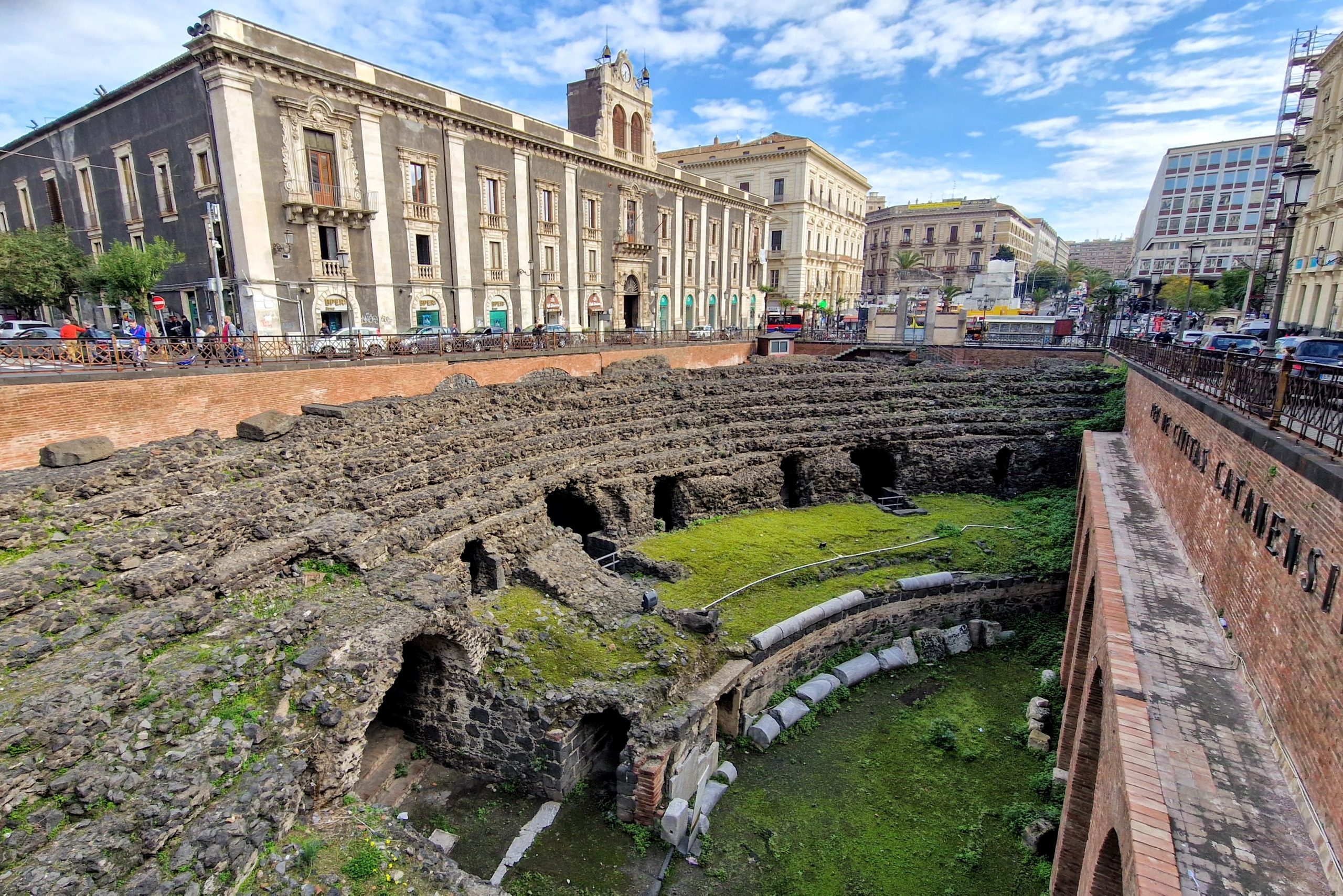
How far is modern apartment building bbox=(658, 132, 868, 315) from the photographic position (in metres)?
54.7

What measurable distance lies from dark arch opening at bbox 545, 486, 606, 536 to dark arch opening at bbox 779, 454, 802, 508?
618cm

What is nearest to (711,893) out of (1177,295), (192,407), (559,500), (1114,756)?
(1114,756)

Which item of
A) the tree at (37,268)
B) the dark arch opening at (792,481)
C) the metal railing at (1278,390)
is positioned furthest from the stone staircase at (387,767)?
the tree at (37,268)

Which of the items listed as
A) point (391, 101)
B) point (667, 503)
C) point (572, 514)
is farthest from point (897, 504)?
point (391, 101)

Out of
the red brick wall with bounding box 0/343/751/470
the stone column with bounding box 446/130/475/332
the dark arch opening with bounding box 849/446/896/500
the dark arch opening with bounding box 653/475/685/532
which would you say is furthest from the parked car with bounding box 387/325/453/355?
the dark arch opening with bounding box 849/446/896/500

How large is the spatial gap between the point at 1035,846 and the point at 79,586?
Result: 521 inches

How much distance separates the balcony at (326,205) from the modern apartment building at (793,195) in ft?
112

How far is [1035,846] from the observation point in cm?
890

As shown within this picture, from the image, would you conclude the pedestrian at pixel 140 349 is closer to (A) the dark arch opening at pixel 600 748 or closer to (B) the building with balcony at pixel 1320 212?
(A) the dark arch opening at pixel 600 748

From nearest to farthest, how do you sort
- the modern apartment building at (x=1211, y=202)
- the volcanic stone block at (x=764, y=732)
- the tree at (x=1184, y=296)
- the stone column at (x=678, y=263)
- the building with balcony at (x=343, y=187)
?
the volcanic stone block at (x=764, y=732), the building with balcony at (x=343, y=187), the stone column at (x=678, y=263), the tree at (x=1184, y=296), the modern apartment building at (x=1211, y=202)

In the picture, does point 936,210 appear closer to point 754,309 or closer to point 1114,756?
point 754,309

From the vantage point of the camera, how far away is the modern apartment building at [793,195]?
54656 mm

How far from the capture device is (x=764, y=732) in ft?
36.2

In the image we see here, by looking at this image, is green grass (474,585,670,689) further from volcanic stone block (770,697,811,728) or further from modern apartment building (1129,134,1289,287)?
modern apartment building (1129,134,1289,287)
